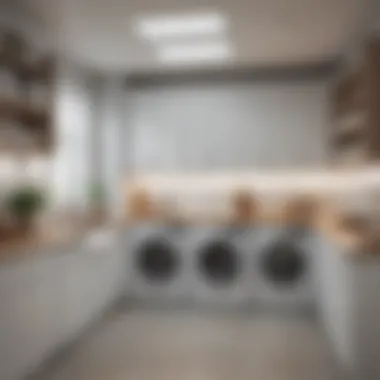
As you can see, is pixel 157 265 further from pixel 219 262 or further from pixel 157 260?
pixel 219 262

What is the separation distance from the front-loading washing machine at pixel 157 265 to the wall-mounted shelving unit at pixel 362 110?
5.96 ft

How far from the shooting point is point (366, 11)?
4414mm

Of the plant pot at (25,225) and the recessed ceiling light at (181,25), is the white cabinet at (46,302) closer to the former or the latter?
the plant pot at (25,225)

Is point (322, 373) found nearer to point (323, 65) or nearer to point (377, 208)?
point (377, 208)

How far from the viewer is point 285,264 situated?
5840mm

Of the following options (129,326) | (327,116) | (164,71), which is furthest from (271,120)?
(129,326)

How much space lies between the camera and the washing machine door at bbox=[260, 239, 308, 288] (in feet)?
19.1

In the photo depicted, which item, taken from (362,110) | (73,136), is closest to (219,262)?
(73,136)

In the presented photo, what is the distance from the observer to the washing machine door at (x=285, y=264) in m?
5.81

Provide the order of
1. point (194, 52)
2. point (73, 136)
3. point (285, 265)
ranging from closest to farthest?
point (194, 52)
point (285, 265)
point (73, 136)

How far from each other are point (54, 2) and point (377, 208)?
2639 mm

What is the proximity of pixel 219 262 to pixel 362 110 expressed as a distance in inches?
88.7

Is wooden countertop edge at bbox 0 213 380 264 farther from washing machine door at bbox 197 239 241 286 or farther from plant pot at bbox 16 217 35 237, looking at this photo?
washing machine door at bbox 197 239 241 286

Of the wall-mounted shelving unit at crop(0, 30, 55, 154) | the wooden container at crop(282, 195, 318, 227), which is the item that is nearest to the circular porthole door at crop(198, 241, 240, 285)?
the wooden container at crop(282, 195, 318, 227)
